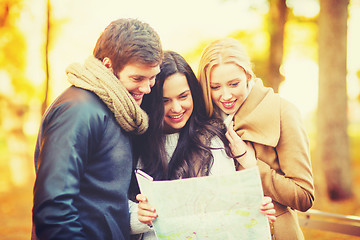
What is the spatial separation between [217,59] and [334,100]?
534cm

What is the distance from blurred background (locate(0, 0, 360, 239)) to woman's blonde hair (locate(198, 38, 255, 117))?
288 centimetres

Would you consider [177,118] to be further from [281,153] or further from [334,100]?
[334,100]

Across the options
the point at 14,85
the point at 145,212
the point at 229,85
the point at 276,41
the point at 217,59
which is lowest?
the point at 145,212

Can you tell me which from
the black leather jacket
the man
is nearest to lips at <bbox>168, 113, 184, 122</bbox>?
the man

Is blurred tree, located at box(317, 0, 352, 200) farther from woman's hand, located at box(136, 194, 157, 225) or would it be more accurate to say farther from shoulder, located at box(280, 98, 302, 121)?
woman's hand, located at box(136, 194, 157, 225)

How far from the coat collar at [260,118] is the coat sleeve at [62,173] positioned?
47.8 inches

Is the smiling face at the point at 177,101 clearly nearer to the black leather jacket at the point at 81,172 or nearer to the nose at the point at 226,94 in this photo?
the nose at the point at 226,94

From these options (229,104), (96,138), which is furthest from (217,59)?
(96,138)

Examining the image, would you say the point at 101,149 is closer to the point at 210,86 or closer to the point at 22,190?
the point at 210,86

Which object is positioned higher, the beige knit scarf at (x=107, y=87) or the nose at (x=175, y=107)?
the beige knit scarf at (x=107, y=87)

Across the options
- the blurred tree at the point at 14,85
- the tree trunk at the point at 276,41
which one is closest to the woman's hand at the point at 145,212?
the tree trunk at the point at 276,41

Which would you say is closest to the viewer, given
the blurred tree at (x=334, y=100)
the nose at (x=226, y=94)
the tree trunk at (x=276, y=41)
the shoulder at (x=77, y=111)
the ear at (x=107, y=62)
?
the shoulder at (x=77, y=111)

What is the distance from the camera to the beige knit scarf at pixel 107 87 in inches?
80.9

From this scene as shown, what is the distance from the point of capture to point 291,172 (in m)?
2.46
